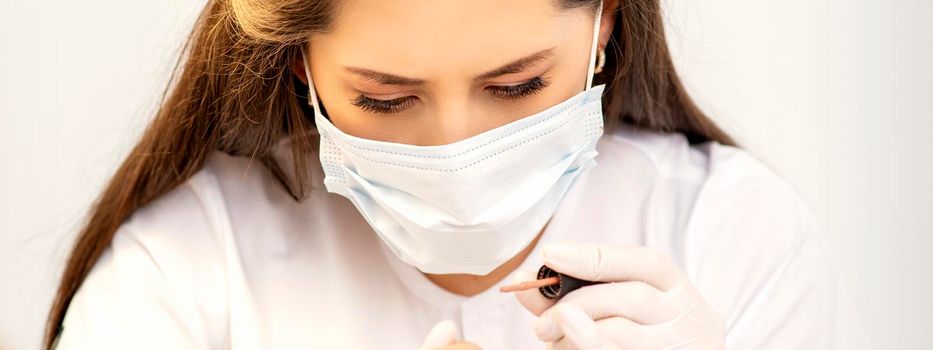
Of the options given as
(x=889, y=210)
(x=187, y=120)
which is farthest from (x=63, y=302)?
(x=889, y=210)

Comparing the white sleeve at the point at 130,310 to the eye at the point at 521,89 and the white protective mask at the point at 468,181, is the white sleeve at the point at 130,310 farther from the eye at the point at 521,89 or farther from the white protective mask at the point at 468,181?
the eye at the point at 521,89

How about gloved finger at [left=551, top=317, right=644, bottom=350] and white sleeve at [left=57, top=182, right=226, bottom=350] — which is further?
white sleeve at [left=57, top=182, right=226, bottom=350]

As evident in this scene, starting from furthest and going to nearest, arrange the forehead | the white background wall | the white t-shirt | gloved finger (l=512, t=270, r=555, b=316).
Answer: the white background wall < the white t-shirt < gloved finger (l=512, t=270, r=555, b=316) < the forehead

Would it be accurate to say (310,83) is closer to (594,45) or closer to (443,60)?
(443,60)

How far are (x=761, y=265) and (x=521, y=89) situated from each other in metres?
0.53

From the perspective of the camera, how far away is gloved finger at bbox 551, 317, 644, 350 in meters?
1.49

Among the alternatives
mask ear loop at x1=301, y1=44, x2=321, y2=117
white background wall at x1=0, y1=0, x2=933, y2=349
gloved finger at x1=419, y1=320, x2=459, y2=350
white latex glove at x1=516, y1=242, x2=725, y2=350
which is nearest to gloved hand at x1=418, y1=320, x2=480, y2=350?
gloved finger at x1=419, y1=320, x2=459, y2=350

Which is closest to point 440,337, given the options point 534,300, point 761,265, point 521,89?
point 534,300

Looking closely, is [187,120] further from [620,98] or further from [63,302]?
[620,98]

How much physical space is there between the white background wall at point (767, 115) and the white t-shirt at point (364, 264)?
637mm

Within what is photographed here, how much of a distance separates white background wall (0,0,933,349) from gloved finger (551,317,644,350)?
3.38ft

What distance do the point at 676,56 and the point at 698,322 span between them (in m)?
0.88

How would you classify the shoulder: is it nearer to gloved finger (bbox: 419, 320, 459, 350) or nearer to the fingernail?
gloved finger (bbox: 419, 320, 459, 350)

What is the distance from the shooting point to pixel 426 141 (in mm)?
1537
